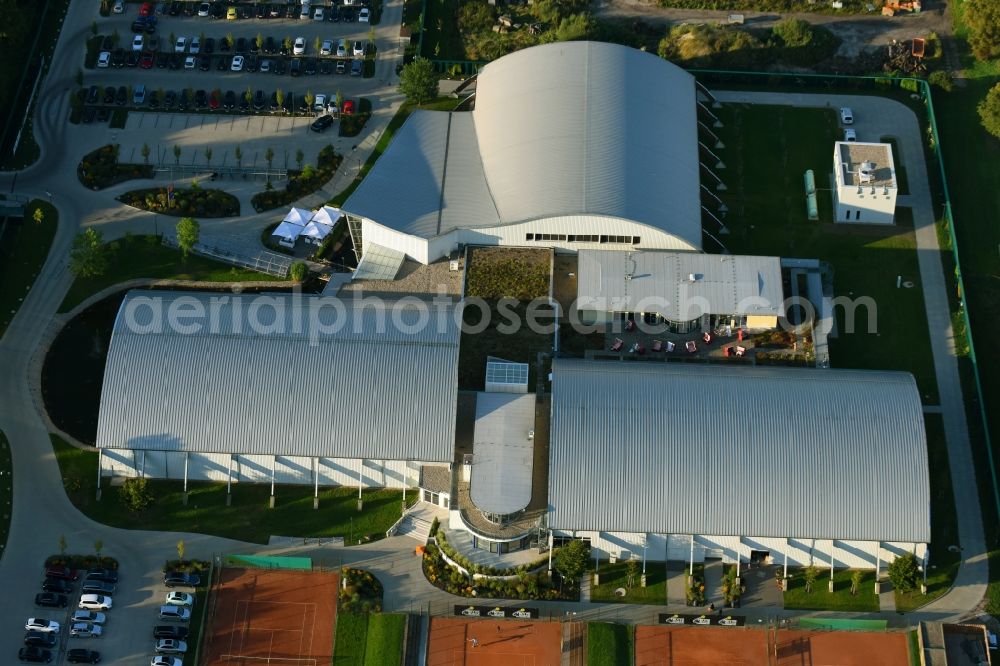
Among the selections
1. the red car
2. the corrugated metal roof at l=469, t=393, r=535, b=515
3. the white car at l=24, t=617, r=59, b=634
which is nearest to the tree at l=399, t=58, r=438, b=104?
the corrugated metal roof at l=469, t=393, r=535, b=515

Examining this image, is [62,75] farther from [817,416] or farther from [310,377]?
[817,416]

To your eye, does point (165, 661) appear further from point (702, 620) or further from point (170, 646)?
point (702, 620)

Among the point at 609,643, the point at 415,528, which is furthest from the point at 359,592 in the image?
the point at 609,643

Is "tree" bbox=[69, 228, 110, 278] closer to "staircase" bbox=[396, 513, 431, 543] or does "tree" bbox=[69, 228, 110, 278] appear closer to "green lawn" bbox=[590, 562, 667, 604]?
"staircase" bbox=[396, 513, 431, 543]

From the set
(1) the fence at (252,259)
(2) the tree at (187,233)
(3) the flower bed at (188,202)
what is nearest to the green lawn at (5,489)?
(2) the tree at (187,233)

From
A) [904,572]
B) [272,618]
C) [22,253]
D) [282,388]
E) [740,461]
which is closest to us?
[904,572]

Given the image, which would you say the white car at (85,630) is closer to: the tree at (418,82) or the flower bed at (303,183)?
the flower bed at (303,183)

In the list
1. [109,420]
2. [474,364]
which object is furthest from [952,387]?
[109,420]
